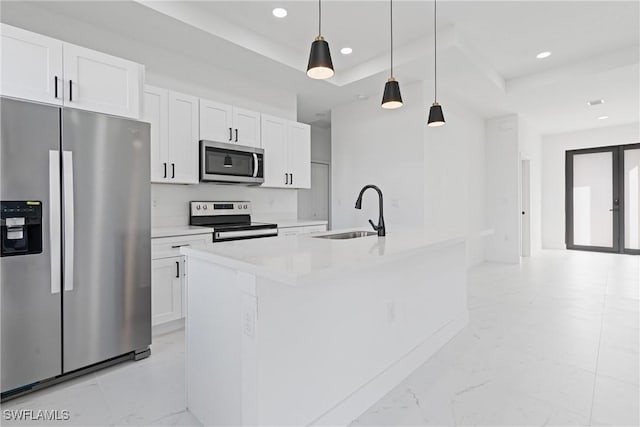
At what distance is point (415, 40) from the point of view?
3.56 m

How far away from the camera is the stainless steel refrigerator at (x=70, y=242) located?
5.97ft

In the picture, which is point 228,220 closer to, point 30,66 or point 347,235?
point 347,235

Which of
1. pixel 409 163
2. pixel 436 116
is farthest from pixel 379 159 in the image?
pixel 436 116

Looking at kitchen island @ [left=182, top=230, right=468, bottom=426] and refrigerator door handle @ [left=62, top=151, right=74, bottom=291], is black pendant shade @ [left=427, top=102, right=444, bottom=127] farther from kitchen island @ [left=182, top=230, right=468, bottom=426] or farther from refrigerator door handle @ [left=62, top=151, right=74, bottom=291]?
refrigerator door handle @ [left=62, top=151, right=74, bottom=291]

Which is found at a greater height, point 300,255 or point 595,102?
point 595,102

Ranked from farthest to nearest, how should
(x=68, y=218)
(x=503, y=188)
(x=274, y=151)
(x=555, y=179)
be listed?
1. (x=555, y=179)
2. (x=503, y=188)
3. (x=274, y=151)
4. (x=68, y=218)

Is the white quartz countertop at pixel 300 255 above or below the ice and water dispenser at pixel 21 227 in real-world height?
below

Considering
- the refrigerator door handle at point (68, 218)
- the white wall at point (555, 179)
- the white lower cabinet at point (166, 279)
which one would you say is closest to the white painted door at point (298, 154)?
the white lower cabinet at point (166, 279)

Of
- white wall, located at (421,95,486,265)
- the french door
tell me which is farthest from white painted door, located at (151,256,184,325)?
the french door

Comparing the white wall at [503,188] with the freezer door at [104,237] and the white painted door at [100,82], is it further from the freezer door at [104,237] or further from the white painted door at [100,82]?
the white painted door at [100,82]

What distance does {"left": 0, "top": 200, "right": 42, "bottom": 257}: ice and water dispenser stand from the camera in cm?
179

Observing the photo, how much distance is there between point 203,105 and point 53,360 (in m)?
2.42

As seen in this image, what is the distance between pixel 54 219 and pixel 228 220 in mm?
1881

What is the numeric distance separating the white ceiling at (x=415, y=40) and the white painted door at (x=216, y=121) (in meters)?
0.55
